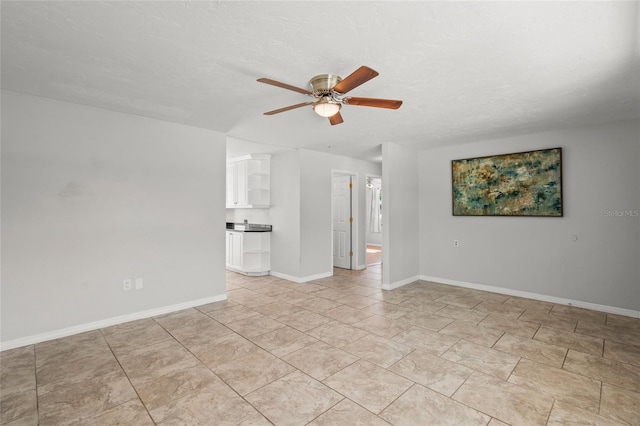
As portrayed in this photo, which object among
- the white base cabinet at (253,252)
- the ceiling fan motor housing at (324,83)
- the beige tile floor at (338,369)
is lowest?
the beige tile floor at (338,369)

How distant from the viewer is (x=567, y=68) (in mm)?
2432

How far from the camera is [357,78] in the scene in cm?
207

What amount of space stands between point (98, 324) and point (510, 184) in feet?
18.9

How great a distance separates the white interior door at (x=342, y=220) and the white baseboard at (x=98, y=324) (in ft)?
10.4

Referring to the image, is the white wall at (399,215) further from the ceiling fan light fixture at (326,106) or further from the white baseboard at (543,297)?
the ceiling fan light fixture at (326,106)

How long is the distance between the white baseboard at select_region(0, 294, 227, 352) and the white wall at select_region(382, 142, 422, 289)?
9.16ft

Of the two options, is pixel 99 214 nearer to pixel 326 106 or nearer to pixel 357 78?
pixel 326 106

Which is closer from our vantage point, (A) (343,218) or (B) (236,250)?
(B) (236,250)

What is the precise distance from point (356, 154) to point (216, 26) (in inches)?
173

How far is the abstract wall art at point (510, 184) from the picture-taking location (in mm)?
4266

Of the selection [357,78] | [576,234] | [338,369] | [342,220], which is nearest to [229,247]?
[342,220]

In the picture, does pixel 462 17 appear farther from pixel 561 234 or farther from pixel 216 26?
pixel 561 234

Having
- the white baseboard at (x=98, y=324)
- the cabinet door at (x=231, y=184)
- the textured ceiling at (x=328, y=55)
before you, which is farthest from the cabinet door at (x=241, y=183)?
the textured ceiling at (x=328, y=55)

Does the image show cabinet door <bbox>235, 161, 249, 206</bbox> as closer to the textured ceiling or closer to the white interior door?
the white interior door
